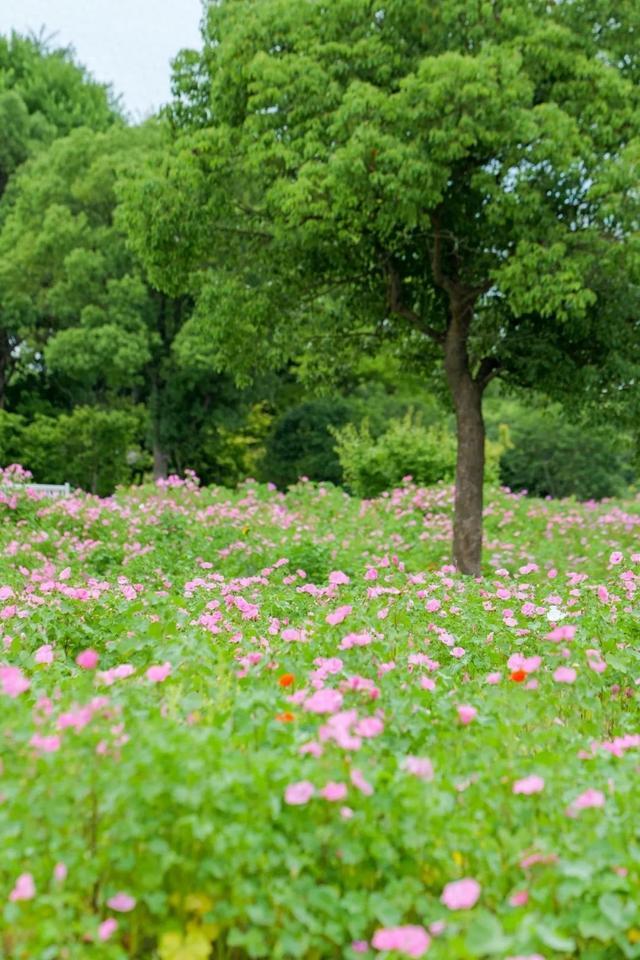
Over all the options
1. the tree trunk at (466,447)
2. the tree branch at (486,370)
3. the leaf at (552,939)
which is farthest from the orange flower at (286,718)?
the tree branch at (486,370)

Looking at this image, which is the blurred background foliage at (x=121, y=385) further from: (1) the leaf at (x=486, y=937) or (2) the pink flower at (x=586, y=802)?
(1) the leaf at (x=486, y=937)

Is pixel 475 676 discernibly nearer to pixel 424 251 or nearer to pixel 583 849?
pixel 583 849

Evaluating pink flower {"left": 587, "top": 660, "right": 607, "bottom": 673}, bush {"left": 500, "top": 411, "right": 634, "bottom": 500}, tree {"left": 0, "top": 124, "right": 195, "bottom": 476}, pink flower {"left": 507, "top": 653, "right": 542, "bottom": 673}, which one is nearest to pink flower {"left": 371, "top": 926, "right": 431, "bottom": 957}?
pink flower {"left": 507, "top": 653, "right": 542, "bottom": 673}

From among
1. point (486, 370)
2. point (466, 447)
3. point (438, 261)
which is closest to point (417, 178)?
point (438, 261)

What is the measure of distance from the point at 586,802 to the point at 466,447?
7.04 m

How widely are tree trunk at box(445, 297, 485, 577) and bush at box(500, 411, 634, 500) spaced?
55.6 ft

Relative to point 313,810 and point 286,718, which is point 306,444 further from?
point 313,810

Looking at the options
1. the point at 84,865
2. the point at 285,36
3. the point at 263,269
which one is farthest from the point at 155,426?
the point at 84,865

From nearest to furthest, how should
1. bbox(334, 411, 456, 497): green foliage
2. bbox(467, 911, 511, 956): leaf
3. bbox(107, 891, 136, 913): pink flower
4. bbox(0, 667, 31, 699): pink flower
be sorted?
1. bbox(467, 911, 511, 956): leaf
2. bbox(107, 891, 136, 913): pink flower
3. bbox(0, 667, 31, 699): pink flower
4. bbox(334, 411, 456, 497): green foliage

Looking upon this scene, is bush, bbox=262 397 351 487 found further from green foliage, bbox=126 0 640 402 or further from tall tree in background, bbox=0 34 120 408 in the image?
green foliage, bbox=126 0 640 402

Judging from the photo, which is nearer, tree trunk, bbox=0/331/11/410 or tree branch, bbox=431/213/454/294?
tree branch, bbox=431/213/454/294

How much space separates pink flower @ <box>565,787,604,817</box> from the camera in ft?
7.07

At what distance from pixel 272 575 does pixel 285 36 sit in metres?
4.76

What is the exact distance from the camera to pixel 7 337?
80.3 ft
